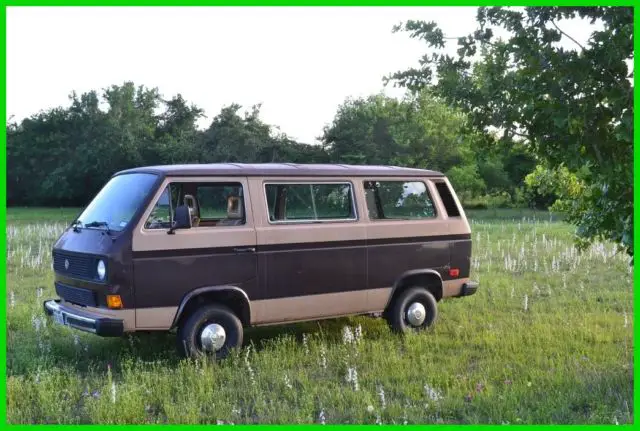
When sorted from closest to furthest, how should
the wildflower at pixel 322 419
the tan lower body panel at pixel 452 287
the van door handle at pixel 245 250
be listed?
1. the wildflower at pixel 322 419
2. the van door handle at pixel 245 250
3. the tan lower body panel at pixel 452 287

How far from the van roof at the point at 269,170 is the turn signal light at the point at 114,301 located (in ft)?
4.96

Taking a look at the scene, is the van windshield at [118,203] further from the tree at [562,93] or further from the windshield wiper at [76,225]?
the tree at [562,93]

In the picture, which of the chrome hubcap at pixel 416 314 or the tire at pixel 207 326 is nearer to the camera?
the tire at pixel 207 326

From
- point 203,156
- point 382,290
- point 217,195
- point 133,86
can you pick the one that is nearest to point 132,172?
point 217,195

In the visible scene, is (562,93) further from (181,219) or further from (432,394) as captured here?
(181,219)

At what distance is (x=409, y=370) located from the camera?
23.8 feet

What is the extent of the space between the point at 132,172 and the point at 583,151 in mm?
5090

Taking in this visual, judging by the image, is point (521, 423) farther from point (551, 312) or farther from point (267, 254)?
point (551, 312)

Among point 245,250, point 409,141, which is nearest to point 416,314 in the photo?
point 245,250

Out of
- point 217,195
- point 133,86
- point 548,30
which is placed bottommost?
point 217,195

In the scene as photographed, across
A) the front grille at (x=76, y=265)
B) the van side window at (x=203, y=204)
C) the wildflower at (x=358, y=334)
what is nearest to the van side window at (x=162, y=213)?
the van side window at (x=203, y=204)

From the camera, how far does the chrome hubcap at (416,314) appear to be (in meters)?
9.25

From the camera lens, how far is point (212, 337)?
7625 mm

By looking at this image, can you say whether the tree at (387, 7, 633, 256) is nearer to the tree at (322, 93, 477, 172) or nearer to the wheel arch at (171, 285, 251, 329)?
the wheel arch at (171, 285, 251, 329)
